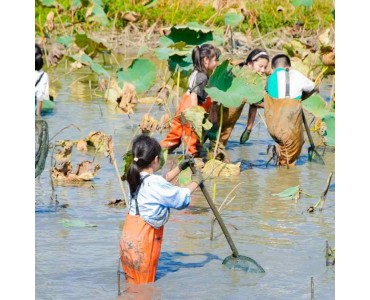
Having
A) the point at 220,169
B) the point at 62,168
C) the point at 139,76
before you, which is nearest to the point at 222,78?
the point at 220,169

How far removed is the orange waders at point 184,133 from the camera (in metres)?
10.3

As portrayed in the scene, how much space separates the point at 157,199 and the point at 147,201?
65mm

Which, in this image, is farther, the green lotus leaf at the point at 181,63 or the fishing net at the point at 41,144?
the green lotus leaf at the point at 181,63

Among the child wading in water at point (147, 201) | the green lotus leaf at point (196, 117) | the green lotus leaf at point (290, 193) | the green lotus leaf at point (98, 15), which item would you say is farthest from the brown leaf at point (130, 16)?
the child wading in water at point (147, 201)

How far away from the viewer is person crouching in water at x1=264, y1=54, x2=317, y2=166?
33.7 ft

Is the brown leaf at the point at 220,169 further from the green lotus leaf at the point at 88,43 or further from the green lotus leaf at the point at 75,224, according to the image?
the green lotus leaf at the point at 88,43

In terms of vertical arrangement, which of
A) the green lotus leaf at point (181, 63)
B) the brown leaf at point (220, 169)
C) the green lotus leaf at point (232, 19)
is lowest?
the brown leaf at point (220, 169)

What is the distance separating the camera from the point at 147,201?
658cm

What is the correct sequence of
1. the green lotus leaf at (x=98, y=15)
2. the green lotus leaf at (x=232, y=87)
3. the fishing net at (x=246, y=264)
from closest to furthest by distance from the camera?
1. the fishing net at (x=246, y=264)
2. the green lotus leaf at (x=232, y=87)
3. the green lotus leaf at (x=98, y=15)
